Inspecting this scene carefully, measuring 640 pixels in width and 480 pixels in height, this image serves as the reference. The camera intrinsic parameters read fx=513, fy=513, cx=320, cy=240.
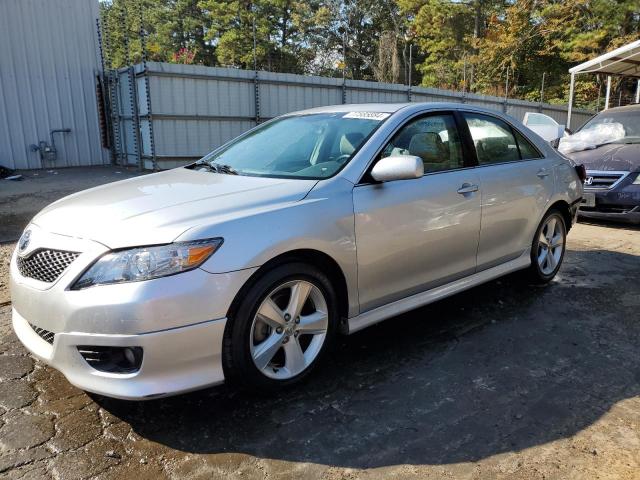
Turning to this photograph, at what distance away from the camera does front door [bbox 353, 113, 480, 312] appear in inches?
118

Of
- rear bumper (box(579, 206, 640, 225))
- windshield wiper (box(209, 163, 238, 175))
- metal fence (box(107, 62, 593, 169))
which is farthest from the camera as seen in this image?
metal fence (box(107, 62, 593, 169))

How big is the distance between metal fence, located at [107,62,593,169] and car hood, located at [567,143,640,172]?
7.52m

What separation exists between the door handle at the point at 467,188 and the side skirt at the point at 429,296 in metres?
0.64

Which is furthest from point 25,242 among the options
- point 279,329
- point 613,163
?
point 613,163

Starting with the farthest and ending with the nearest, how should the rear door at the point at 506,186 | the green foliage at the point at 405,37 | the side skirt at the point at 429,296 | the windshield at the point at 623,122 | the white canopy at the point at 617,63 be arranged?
1. the green foliage at the point at 405,37
2. the white canopy at the point at 617,63
3. the windshield at the point at 623,122
4. the rear door at the point at 506,186
5. the side skirt at the point at 429,296

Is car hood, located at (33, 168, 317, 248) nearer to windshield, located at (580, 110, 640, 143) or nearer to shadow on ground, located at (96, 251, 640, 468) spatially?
shadow on ground, located at (96, 251, 640, 468)

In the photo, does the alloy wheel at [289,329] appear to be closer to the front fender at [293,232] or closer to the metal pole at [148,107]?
the front fender at [293,232]

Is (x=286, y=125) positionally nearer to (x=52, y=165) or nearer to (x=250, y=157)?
(x=250, y=157)

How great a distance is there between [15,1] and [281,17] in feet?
88.5

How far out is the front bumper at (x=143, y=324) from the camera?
7.25ft

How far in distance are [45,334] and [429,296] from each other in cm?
227

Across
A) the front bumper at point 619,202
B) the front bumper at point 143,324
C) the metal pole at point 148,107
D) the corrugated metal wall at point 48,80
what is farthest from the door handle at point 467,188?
the corrugated metal wall at point 48,80

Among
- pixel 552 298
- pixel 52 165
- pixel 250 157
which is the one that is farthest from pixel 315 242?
pixel 52 165

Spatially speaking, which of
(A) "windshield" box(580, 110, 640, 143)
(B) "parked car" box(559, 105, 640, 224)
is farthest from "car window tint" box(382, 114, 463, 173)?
(A) "windshield" box(580, 110, 640, 143)
